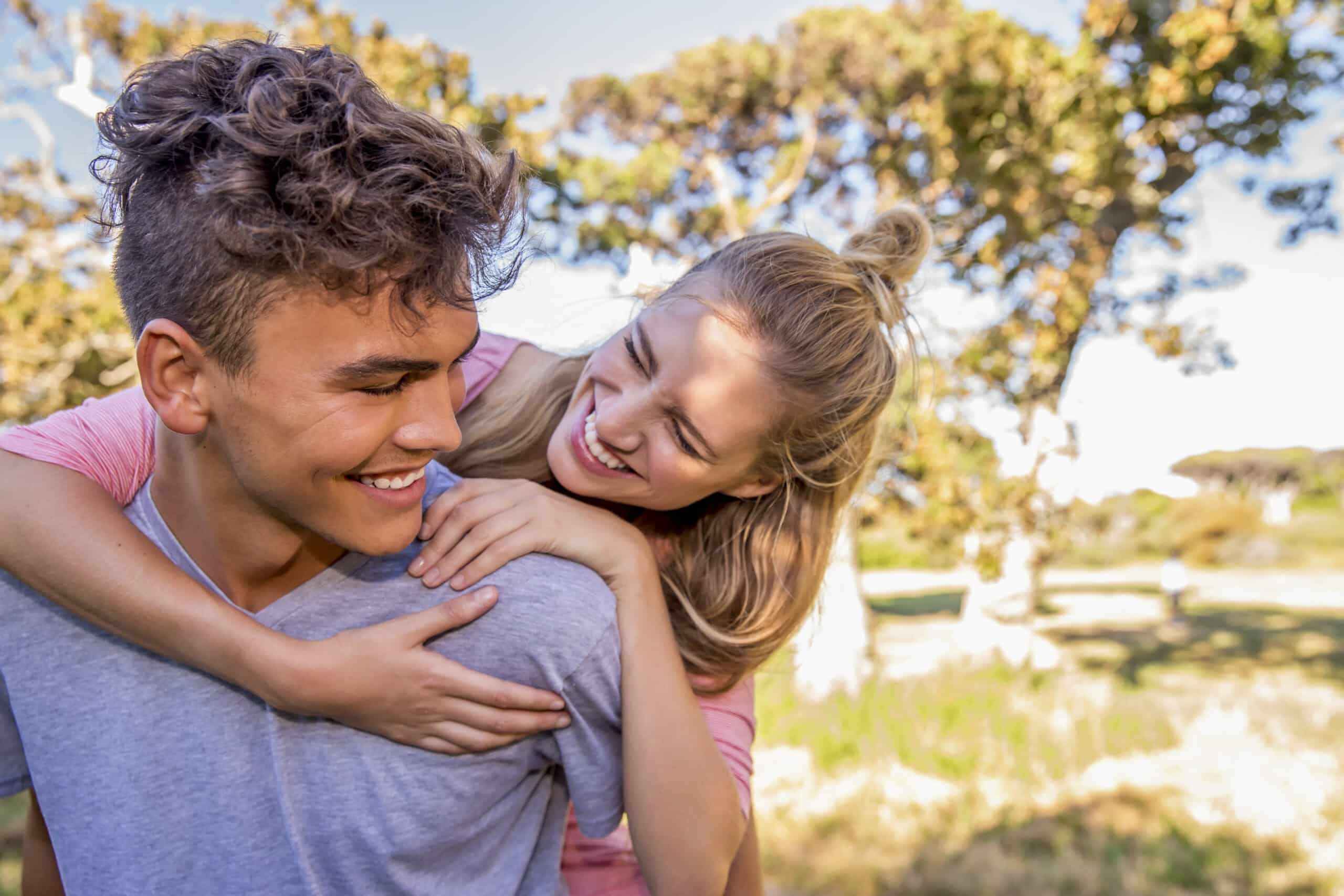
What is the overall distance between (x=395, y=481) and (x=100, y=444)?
1.84 ft

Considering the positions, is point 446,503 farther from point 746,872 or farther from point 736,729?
point 746,872

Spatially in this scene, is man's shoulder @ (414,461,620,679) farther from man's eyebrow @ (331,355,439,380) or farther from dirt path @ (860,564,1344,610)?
dirt path @ (860,564,1344,610)

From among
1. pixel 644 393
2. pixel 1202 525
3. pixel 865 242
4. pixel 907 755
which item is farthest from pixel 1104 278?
pixel 1202 525

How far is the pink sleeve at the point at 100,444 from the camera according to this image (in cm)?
170

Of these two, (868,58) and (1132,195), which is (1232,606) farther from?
(868,58)

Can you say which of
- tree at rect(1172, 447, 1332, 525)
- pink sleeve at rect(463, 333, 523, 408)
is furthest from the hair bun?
tree at rect(1172, 447, 1332, 525)

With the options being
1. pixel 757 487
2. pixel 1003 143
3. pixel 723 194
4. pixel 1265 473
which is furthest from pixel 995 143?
pixel 1265 473

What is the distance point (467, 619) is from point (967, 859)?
4269 millimetres

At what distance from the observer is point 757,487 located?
2.52 meters

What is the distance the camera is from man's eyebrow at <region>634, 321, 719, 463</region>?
7.52 ft

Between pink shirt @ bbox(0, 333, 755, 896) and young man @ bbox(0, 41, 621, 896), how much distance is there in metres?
0.10

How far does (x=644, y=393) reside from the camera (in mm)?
2311

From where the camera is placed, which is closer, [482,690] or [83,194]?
[482,690]

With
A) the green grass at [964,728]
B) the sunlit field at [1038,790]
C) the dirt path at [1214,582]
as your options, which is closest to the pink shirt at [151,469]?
the sunlit field at [1038,790]
